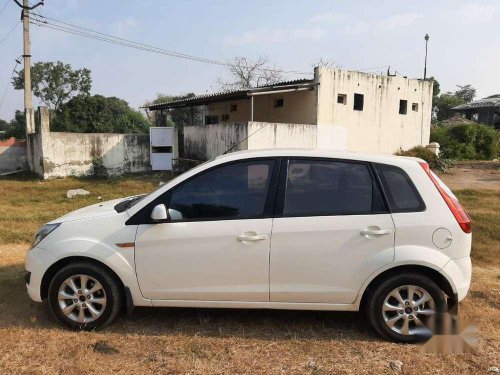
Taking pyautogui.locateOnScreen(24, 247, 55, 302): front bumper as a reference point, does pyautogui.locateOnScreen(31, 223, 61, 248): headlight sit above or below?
above

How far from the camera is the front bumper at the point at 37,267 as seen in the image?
11.6 feet

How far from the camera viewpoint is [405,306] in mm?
3359

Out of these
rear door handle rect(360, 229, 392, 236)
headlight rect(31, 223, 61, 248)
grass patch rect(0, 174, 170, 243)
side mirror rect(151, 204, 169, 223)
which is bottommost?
grass patch rect(0, 174, 170, 243)

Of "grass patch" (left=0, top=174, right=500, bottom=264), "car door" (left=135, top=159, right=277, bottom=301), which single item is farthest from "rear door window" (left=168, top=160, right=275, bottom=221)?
"grass patch" (left=0, top=174, right=500, bottom=264)

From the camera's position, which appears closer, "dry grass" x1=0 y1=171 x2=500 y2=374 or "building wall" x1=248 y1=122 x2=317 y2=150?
"dry grass" x1=0 y1=171 x2=500 y2=374

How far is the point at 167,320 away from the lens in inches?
150

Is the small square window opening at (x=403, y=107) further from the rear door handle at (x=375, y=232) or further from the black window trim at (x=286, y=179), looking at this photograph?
the rear door handle at (x=375, y=232)

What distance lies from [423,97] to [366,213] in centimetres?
2081

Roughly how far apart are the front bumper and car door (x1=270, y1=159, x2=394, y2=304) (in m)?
1.86

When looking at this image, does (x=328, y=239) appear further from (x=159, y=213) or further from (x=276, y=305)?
(x=159, y=213)

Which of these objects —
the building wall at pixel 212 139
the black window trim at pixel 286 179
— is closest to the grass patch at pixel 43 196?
the building wall at pixel 212 139

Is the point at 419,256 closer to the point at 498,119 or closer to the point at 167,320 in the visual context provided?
the point at 167,320

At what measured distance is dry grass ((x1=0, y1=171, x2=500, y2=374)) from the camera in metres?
3.04

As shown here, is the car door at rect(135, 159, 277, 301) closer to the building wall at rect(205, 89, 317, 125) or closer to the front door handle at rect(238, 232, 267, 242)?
the front door handle at rect(238, 232, 267, 242)
